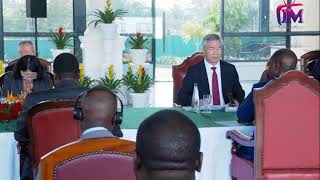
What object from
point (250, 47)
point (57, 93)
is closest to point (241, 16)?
point (250, 47)

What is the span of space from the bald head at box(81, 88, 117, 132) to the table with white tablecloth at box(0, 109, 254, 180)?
118 centimetres

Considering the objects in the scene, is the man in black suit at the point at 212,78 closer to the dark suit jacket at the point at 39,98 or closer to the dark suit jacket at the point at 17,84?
the dark suit jacket at the point at 17,84

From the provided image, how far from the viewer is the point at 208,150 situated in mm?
4109

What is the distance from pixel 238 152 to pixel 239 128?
17cm

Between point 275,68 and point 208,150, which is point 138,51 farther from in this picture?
point 275,68

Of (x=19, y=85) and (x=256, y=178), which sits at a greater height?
(x=19, y=85)

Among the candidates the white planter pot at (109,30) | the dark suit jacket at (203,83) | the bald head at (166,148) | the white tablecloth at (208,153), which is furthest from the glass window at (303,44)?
the bald head at (166,148)

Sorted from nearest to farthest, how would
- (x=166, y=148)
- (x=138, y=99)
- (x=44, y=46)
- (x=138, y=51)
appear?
(x=166, y=148) → (x=138, y=99) → (x=138, y=51) → (x=44, y=46)

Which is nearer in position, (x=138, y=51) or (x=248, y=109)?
(x=248, y=109)

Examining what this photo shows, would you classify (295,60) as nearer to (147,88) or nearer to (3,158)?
(3,158)

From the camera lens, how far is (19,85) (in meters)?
5.11

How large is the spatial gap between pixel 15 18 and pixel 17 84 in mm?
6642

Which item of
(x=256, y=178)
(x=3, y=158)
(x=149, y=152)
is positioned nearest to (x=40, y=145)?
(x=3, y=158)

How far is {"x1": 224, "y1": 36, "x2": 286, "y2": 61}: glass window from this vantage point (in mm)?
12471
